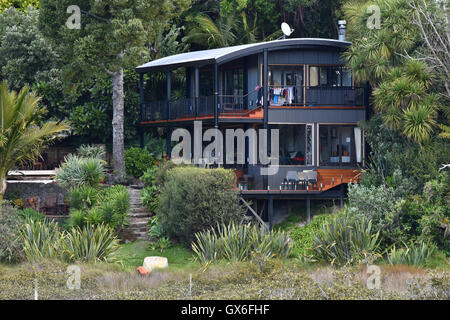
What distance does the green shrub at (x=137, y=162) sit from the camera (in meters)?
Result: 29.0

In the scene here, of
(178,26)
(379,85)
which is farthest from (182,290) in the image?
(178,26)

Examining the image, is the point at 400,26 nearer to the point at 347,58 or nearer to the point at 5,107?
the point at 347,58

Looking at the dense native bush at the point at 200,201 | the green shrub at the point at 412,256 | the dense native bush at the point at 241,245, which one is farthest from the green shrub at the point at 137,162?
the green shrub at the point at 412,256

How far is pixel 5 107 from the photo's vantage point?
22641 mm

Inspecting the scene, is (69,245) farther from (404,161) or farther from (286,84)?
(286,84)

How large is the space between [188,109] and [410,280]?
13.2m

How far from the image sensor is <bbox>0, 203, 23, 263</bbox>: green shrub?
2027cm

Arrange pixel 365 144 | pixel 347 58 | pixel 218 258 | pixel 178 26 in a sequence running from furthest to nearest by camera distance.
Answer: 1. pixel 178 26
2. pixel 365 144
3. pixel 347 58
4. pixel 218 258

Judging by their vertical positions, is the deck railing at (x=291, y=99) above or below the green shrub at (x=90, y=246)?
above

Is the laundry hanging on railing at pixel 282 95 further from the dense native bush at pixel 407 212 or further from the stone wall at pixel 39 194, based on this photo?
the stone wall at pixel 39 194

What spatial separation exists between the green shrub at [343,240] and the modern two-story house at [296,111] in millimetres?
4453

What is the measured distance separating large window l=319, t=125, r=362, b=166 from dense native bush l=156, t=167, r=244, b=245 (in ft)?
18.2

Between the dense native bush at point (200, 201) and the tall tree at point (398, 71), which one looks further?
the tall tree at point (398, 71)

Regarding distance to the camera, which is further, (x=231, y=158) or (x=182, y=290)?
(x=231, y=158)
